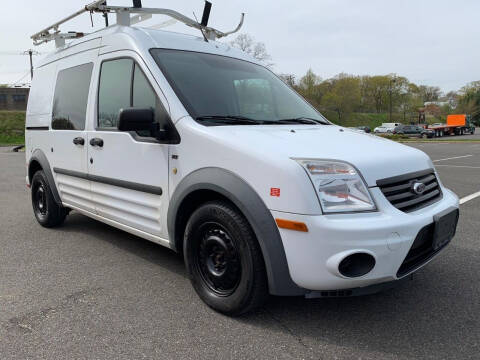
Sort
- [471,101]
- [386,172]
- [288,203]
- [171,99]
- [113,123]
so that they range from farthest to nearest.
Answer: [471,101] → [113,123] → [171,99] → [386,172] → [288,203]

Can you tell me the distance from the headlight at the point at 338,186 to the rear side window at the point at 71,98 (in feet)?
8.76

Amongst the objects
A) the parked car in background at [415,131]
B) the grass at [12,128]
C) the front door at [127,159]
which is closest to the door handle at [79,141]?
the front door at [127,159]

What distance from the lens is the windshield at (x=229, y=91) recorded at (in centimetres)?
323

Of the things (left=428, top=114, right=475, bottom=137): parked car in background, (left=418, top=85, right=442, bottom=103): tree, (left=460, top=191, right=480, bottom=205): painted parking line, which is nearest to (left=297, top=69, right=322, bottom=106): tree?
(left=428, top=114, right=475, bottom=137): parked car in background

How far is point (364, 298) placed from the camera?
125 inches

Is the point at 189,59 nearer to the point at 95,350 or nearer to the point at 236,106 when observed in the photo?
the point at 236,106

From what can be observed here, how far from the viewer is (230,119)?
3180 mm

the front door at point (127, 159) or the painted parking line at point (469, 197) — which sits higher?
the front door at point (127, 159)

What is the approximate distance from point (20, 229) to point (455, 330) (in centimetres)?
493

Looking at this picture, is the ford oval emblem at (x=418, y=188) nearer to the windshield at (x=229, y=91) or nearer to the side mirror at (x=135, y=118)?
the windshield at (x=229, y=91)

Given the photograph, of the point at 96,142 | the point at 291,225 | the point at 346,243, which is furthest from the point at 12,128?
the point at 346,243

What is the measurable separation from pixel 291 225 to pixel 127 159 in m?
1.74

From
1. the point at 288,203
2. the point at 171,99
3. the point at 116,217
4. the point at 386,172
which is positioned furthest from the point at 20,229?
the point at 386,172

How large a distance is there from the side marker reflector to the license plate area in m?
0.91
